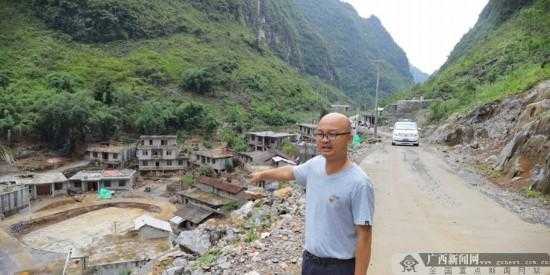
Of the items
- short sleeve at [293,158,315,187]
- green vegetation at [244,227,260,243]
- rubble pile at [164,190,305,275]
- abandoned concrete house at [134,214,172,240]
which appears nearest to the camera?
short sleeve at [293,158,315,187]

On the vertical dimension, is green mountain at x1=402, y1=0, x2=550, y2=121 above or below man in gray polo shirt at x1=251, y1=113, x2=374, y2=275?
above

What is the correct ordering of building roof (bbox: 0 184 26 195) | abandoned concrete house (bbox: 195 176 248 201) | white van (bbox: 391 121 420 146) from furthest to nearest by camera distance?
abandoned concrete house (bbox: 195 176 248 201) < building roof (bbox: 0 184 26 195) < white van (bbox: 391 121 420 146)

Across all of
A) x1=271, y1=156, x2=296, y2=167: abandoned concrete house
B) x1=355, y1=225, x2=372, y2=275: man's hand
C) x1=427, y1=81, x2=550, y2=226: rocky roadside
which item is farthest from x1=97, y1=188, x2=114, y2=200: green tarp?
x1=355, y1=225, x2=372, y2=275: man's hand

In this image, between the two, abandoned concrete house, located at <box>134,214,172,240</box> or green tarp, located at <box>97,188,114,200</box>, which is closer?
abandoned concrete house, located at <box>134,214,172,240</box>


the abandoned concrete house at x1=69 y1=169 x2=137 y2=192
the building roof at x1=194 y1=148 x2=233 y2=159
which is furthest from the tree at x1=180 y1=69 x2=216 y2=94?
the abandoned concrete house at x1=69 y1=169 x2=137 y2=192

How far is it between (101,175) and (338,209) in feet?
115

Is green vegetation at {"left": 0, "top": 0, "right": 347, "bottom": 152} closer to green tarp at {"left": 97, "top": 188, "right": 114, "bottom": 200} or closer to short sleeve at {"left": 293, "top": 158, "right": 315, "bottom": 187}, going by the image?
green tarp at {"left": 97, "top": 188, "right": 114, "bottom": 200}

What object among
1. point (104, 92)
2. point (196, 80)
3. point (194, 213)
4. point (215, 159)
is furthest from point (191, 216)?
point (196, 80)

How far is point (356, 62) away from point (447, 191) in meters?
153

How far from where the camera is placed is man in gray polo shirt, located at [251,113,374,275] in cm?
280

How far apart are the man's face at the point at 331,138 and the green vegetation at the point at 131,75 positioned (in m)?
40.2

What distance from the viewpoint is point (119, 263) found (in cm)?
1864

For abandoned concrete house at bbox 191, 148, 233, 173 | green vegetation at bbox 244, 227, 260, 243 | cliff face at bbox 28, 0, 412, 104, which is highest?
cliff face at bbox 28, 0, 412, 104

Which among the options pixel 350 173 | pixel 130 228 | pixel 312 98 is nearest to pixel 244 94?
pixel 312 98
